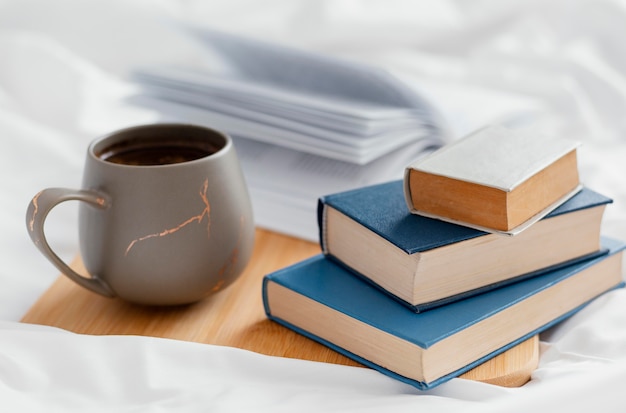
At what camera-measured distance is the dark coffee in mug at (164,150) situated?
711 millimetres

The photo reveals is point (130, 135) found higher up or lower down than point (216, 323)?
higher up

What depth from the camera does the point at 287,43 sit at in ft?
4.45

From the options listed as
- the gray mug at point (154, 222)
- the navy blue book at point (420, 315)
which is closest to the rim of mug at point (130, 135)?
the gray mug at point (154, 222)

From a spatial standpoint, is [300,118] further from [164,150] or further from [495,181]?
[495,181]

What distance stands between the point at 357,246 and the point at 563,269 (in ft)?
0.59

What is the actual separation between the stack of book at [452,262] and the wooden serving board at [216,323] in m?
0.01

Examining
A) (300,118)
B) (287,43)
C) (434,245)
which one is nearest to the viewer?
(434,245)

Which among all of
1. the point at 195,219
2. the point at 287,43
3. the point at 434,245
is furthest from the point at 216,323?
the point at 287,43

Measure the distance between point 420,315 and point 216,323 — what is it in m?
0.19

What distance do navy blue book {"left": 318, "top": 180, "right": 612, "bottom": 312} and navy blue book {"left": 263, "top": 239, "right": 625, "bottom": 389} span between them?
10mm

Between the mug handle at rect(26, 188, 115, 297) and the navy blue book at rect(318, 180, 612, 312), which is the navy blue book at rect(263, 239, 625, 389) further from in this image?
the mug handle at rect(26, 188, 115, 297)

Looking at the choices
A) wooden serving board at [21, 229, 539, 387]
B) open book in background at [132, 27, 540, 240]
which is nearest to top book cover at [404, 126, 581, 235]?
wooden serving board at [21, 229, 539, 387]

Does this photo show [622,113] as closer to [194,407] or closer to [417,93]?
[417,93]

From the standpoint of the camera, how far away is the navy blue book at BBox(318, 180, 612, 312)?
617 mm
